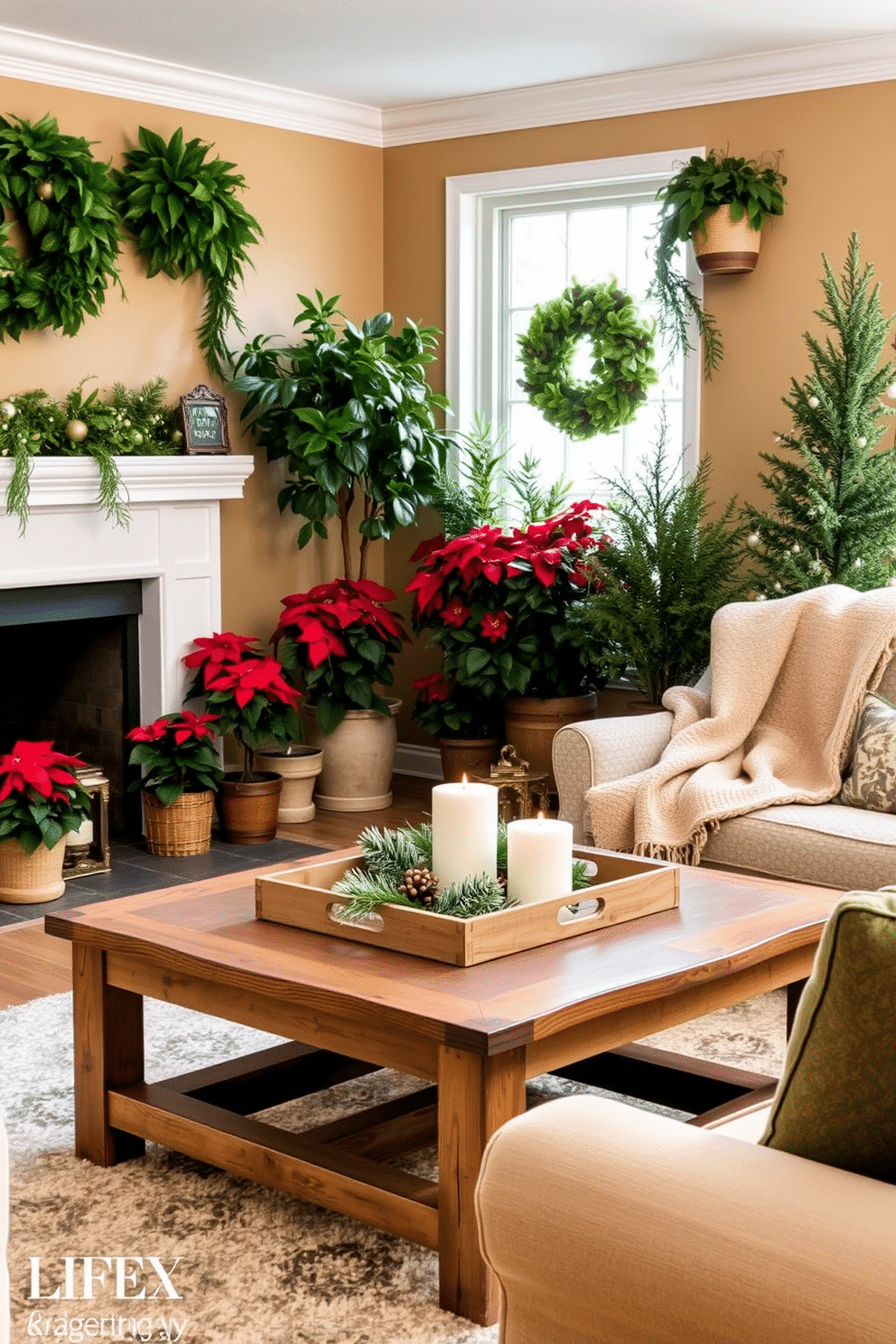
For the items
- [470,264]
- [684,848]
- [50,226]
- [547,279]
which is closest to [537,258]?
[547,279]

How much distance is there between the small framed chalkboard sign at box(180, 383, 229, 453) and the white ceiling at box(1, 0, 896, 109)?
106 cm

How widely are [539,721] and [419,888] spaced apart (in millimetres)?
2678

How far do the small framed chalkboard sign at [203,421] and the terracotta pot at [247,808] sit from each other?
1108 mm

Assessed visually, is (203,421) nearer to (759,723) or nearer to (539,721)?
(539,721)

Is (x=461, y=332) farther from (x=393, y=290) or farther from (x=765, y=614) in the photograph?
(x=765, y=614)

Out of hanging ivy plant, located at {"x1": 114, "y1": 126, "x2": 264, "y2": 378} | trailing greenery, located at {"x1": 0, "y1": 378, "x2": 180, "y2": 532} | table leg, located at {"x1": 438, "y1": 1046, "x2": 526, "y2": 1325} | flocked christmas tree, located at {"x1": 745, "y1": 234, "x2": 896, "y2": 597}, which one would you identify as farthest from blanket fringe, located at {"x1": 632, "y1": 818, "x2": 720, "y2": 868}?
hanging ivy plant, located at {"x1": 114, "y1": 126, "x2": 264, "y2": 378}

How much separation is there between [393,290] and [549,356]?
0.80 meters

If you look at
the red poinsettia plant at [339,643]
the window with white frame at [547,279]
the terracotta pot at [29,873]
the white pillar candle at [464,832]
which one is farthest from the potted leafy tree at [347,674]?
the white pillar candle at [464,832]

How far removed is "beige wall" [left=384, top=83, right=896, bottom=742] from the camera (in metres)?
4.74

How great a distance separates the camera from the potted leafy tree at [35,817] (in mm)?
4188

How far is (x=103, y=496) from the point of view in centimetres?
478

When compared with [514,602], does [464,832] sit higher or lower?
lower

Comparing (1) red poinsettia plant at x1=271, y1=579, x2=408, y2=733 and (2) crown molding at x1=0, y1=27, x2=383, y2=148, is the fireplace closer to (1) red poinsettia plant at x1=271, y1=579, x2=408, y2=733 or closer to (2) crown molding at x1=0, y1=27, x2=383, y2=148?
(1) red poinsettia plant at x1=271, y1=579, x2=408, y2=733

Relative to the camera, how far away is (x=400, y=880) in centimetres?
254
